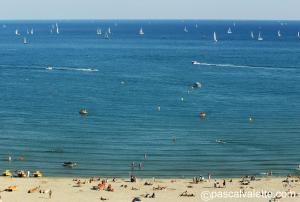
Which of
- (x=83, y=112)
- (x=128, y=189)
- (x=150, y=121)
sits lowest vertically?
(x=128, y=189)

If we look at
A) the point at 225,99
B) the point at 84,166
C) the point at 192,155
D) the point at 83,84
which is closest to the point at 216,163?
the point at 192,155

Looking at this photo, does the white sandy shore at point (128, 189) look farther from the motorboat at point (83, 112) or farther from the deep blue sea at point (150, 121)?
the motorboat at point (83, 112)

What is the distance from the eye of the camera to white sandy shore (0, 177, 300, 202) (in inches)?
2345

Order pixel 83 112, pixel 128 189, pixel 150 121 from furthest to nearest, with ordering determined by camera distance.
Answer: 1. pixel 83 112
2. pixel 150 121
3. pixel 128 189

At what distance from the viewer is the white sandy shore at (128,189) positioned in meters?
59.6

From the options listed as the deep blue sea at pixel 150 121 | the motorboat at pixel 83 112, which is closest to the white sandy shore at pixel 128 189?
the deep blue sea at pixel 150 121

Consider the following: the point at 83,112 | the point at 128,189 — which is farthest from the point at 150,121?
the point at 128,189

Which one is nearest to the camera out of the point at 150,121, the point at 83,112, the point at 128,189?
the point at 128,189

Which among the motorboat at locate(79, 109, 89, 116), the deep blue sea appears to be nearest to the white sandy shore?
the deep blue sea

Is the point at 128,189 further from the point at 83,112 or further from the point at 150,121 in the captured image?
the point at 83,112

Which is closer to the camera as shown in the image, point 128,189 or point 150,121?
point 128,189

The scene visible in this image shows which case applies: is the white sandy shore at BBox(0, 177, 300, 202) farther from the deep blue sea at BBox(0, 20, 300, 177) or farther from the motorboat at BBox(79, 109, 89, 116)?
the motorboat at BBox(79, 109, 89, 116)

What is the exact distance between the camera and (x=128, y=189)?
63344 millimetres

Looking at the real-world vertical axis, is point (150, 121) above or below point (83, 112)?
below
